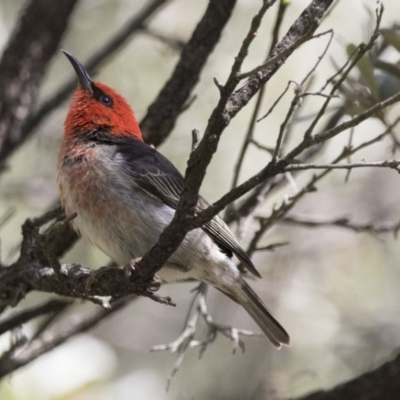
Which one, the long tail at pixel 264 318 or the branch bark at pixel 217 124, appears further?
the long tail at pixel 264 318

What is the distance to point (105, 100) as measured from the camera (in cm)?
523

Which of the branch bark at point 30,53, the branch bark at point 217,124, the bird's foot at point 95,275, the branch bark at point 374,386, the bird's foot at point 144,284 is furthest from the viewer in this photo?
the branch bark at point 30,53

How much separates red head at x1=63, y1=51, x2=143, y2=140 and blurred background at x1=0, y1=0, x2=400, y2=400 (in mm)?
1332

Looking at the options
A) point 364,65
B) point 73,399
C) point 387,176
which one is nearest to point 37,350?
point 73,399

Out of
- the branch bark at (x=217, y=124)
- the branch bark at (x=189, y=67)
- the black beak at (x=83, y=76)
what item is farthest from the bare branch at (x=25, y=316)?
the branch bark at (x=217, y=124)

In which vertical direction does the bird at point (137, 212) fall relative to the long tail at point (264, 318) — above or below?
above

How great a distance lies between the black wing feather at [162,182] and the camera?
14.0 ft

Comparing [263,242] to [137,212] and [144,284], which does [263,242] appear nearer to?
[137,212]

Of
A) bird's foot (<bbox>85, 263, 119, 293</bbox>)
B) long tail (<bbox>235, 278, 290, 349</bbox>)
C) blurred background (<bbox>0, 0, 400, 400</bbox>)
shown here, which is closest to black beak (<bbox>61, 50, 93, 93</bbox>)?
blurred background (<bbox>0, 0, 400, 400</bbox>)

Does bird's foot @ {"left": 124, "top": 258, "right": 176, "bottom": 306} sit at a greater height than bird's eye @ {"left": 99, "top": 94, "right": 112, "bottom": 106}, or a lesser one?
lesser

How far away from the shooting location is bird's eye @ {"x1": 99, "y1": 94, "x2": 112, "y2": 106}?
5.20m

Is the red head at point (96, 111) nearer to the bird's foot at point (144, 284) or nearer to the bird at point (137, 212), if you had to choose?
the bird at point (137, 212)

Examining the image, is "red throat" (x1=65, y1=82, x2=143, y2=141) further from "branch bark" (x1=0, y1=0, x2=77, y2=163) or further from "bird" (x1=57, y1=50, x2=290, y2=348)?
"branch bark" (x1=0, y1=0, x2=77, y2=163)

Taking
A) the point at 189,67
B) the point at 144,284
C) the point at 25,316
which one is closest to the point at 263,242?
the point at 189,67
